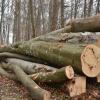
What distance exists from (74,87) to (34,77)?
122cm

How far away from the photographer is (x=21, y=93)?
7.02 metres

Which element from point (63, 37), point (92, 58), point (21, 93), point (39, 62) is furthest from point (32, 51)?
point (92, 58)

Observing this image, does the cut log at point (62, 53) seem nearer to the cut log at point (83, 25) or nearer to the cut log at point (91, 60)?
the cut log at point (91, 60)

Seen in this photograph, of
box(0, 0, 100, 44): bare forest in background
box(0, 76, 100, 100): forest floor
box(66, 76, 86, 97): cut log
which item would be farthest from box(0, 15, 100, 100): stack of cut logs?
box(0, 0, 100, 44): bare forest in background

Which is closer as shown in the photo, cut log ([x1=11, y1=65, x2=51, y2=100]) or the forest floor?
cut log ([x1=11, y1=65, x2=51, y2=100])

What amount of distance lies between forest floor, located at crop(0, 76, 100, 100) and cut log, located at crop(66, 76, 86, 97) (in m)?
0.13

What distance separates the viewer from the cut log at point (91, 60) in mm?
6529

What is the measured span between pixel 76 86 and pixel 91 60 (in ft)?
2.67

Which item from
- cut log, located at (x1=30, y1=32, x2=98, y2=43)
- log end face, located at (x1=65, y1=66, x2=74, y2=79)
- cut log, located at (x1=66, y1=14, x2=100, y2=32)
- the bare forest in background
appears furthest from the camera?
the bare forest in background

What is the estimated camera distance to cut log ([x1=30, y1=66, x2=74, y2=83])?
624cm

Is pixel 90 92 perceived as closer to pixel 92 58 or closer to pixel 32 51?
pixel 92 58

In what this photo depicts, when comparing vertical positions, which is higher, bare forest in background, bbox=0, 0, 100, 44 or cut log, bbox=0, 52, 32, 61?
bare forest in background, bbox=0, 0, 100, 44

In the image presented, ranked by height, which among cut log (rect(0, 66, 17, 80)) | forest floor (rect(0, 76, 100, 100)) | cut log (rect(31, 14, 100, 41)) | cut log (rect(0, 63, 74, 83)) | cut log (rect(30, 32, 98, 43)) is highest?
cut log (rect(31, 14, 100, 41))

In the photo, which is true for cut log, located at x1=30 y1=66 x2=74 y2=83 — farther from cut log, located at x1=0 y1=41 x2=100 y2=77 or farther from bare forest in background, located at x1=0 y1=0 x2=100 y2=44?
bare forest in background, located at x1=0 y1=0 x2=100 y2=44
